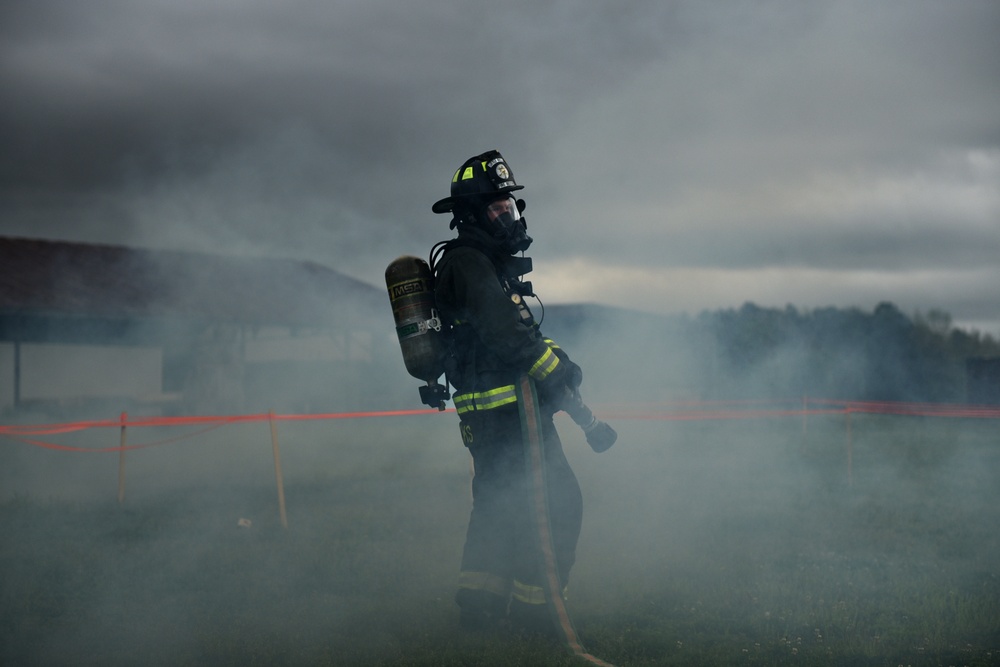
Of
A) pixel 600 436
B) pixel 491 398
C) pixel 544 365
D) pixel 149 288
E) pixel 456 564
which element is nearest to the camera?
pixel 544 365

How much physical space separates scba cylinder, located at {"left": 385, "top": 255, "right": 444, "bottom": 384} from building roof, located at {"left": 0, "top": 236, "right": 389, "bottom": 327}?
13872mm

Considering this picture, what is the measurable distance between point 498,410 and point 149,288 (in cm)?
1984

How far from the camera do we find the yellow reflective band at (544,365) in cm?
432

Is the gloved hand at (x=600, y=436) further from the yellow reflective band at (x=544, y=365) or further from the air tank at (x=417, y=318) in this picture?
the air tank at (x=417, y=318)

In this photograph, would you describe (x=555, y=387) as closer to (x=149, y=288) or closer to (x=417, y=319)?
(x=417, y=319)

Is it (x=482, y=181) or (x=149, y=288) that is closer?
(x=482, y=181)

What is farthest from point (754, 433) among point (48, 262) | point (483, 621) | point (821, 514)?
point (48, 262)

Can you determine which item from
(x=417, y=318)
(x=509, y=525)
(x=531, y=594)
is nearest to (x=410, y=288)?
(x=417, y=318)

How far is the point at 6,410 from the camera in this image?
17688mm

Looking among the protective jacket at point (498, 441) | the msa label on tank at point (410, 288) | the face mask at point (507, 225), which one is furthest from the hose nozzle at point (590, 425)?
the msa label on tank at point (410, 288)

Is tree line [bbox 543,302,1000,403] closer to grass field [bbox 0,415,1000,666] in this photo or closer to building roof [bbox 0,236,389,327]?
grass field [bbox 0,415,1000,666]

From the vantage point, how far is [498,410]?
4.45m

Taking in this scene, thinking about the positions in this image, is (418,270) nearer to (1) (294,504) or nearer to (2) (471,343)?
(2) (471,343)

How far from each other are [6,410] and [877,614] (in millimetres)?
18051
